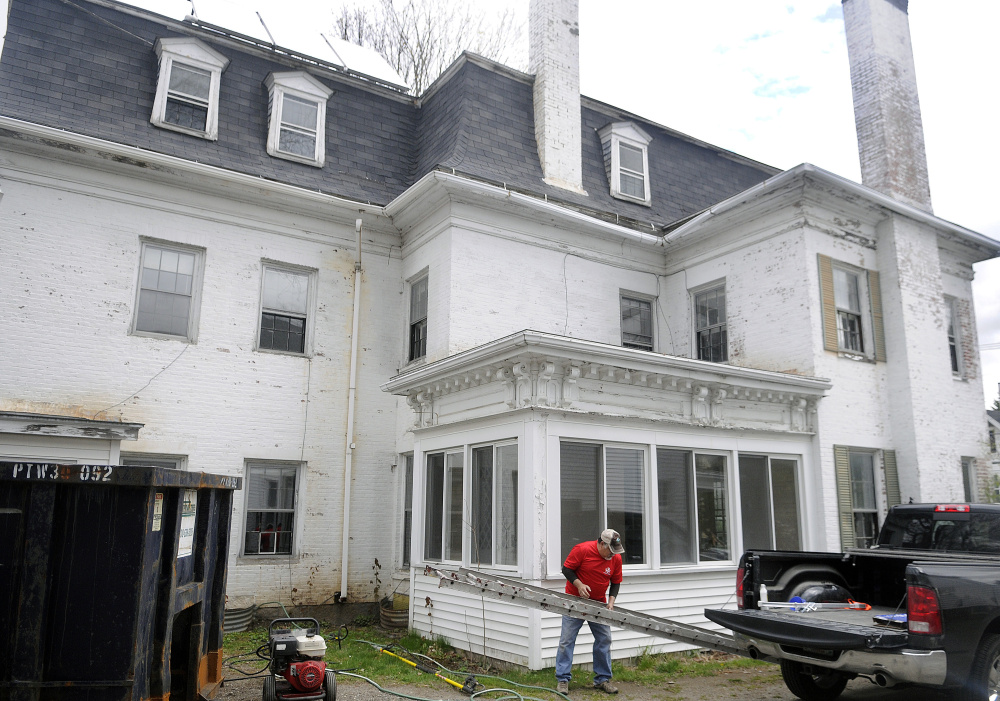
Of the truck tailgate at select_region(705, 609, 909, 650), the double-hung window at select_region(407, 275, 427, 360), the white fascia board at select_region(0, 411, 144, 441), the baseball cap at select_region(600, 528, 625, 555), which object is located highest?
the double-hung window at select_region(407, 275, 427, 360)

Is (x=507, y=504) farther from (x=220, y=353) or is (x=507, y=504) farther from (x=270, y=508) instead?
(x=220, y=353)

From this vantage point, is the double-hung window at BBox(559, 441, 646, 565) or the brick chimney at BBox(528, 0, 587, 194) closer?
the double-hung window at BBox(559, 441, 646, 565)

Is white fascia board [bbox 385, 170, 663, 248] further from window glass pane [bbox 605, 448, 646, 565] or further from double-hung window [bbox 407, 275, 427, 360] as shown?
window glass pane [bbox 605, 448, 646, 565]

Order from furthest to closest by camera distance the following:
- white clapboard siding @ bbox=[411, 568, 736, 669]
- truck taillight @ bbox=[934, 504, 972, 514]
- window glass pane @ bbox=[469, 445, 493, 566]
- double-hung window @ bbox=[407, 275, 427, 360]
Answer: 1. double-hung window @ bbox=[407, 275, 427, 360]
2. window glass pane @ bbox=[469, 445, 493, 566]
3. white clapboard siding @ bbox=[411, 568, 736, 669]
4. truck taillight @ bbox=[934, 504, 972, 514]

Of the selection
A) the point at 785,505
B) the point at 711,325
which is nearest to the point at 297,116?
the point at 711,325

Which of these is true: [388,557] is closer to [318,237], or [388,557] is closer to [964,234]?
[318,237]

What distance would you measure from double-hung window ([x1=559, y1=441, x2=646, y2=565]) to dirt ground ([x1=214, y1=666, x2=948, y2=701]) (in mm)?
1759

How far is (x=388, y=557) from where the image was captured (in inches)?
508

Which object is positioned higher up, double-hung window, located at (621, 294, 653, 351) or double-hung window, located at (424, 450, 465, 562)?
double-hung window, located at (621, 294, 653, 351)

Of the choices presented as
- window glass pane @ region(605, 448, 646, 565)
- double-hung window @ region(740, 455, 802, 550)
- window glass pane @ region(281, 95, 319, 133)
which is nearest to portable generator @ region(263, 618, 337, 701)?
window glass pane @ region(605, 448, 646, 565)

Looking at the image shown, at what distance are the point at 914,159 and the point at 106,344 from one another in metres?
15.3

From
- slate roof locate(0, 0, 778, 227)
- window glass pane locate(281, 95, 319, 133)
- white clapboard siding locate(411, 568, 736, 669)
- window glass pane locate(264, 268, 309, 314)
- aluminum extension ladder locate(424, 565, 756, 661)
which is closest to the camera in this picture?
aluminum extension ladder locate(424, 565, 756, 661)

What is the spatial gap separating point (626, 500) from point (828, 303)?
5442mm

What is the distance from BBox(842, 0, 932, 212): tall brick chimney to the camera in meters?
14.3
